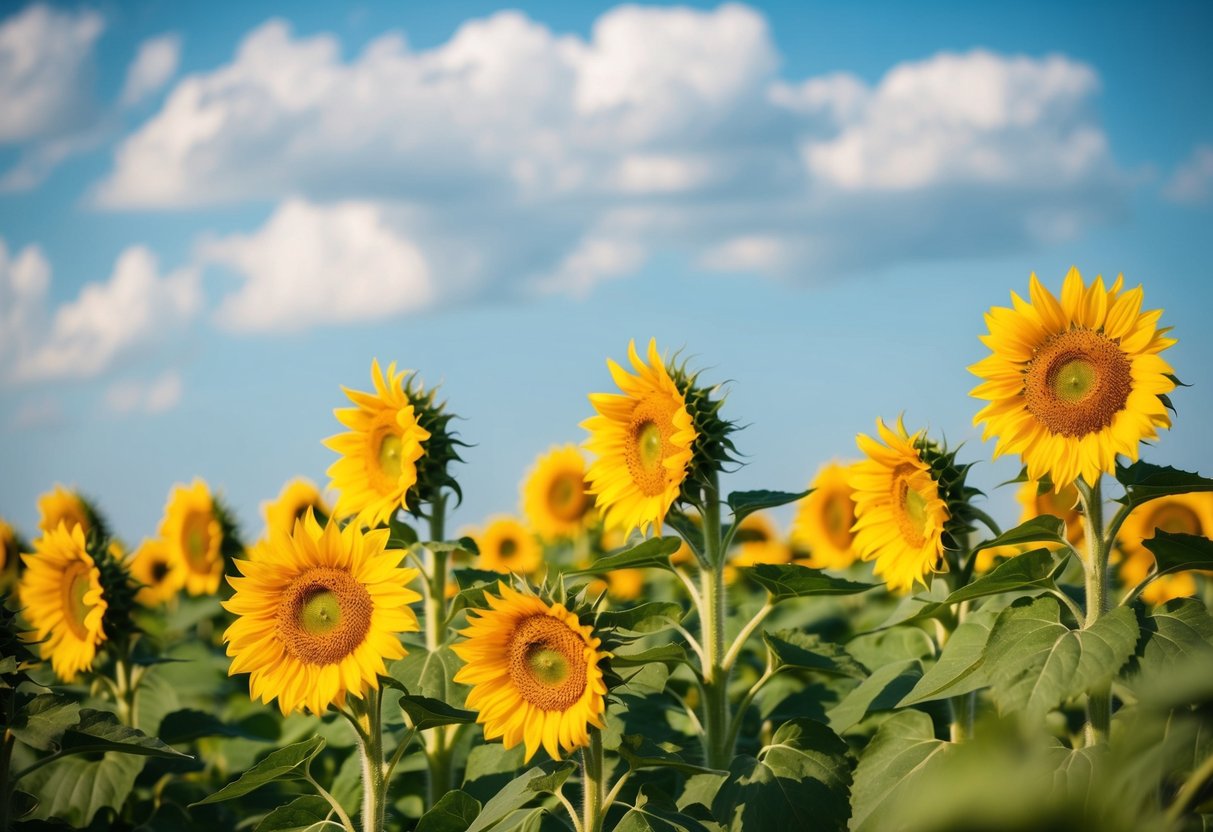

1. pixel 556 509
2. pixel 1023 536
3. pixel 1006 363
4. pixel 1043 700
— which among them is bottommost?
pixel 1043 700

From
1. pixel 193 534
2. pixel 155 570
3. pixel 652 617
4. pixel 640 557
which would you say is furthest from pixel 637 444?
pixel 155 570

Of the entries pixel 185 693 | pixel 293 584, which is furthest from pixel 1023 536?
pixel 185 693

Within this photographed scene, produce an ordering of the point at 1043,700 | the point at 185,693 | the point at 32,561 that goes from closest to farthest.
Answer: the point at 1043,700, the point at 32,561, the point at 185,693

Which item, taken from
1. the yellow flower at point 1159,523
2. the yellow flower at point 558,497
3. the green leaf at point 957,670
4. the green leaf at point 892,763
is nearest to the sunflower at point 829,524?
the yellow flower at point 1159,523

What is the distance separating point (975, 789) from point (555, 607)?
75.9 inches

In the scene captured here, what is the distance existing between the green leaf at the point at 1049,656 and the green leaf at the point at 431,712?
1.49 metres

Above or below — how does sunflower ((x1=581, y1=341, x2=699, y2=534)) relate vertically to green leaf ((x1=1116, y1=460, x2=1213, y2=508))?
above

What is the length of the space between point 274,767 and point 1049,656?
2.31m

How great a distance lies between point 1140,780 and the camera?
1363mm

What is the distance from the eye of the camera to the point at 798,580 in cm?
377

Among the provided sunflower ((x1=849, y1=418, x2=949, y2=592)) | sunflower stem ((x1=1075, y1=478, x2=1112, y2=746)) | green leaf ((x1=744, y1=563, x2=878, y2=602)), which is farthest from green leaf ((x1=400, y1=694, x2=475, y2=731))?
sunflower stem ((x1=1075, y1=478, x2=1112, y2=746))

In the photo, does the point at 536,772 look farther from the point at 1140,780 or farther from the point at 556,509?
the point at 556,509

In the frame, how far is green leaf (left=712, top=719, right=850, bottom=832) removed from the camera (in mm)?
3381

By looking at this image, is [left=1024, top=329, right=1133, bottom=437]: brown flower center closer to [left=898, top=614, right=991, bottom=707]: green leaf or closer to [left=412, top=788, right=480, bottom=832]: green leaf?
[left=898, top=614, right=991, bottom=707]: green leaf
